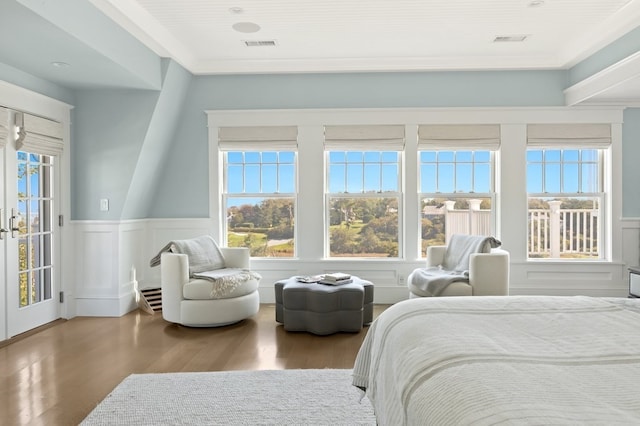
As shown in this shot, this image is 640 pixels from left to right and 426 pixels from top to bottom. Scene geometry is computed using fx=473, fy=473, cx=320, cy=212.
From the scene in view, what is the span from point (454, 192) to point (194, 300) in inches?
122

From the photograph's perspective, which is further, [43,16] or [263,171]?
[263,171]

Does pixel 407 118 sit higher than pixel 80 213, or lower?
higher

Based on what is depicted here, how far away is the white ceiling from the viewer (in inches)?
149

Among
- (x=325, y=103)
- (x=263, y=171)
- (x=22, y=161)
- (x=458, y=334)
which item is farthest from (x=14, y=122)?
(x=458, y=334)

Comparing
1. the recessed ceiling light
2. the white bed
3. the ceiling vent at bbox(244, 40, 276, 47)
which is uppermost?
the ceiling vent at bbox(244, 40, 276, 47)

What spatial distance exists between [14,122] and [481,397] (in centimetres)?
450

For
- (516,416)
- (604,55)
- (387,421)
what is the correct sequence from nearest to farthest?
1. (516,416)
2. (387,421)
3. (604,55)

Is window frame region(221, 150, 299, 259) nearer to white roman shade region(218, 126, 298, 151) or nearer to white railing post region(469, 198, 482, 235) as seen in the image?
white roman shade region(218, 126, 298, 151)

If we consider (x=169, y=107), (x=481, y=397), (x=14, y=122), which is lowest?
(x=481, y=397)

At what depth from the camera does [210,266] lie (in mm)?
4762

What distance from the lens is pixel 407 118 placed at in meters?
5.37

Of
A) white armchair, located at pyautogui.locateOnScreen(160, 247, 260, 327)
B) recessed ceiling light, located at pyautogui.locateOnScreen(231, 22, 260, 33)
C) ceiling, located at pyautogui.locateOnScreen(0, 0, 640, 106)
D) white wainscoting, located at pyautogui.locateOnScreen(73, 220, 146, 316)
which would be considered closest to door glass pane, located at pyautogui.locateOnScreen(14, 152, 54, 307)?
white wainscoting, located at pyautogui.locateOnScreen(73, 220, 146, 316)

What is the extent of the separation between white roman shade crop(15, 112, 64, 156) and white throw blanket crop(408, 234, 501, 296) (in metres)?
3.74

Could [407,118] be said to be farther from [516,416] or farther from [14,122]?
[516,416]
